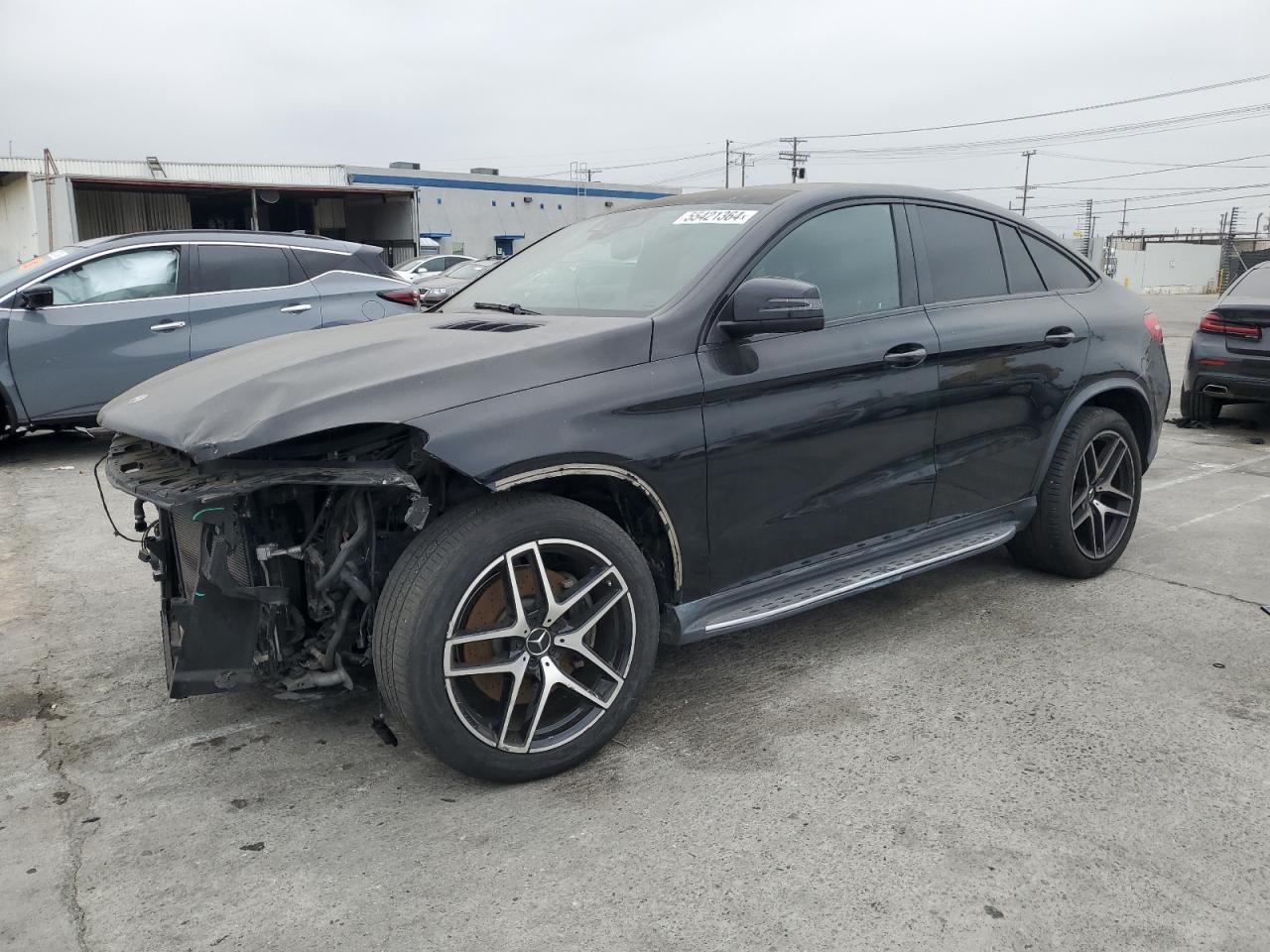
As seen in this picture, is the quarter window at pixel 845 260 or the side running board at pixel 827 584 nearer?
the side running board at pixel 827 584

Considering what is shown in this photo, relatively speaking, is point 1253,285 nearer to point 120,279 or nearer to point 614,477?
point 614,477

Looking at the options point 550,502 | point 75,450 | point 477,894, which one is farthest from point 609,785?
point 75,450

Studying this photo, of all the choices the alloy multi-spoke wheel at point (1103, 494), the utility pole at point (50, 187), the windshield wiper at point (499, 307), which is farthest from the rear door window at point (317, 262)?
the utility pole at point (50, 187)

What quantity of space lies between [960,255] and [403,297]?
5703 mm

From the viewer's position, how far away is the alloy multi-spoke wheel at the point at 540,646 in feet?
9.04

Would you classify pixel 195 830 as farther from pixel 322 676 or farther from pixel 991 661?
pixel 991 661

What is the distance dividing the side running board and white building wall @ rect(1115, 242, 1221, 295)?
5933 cm

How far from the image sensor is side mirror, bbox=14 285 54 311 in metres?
7.18

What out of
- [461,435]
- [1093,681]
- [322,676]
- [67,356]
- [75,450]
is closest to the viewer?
[461,435]

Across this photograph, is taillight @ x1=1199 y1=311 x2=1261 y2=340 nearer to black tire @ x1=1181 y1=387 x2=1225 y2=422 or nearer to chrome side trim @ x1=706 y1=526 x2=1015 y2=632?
black tire @ x1=1181 y1=387 x2=1225 y2=422

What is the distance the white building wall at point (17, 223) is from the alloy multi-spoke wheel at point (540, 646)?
19.7 metres

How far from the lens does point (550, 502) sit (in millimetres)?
2834

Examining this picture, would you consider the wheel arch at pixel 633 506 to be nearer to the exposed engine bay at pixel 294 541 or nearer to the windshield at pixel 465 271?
the exposed engine bay at pixel 294 541

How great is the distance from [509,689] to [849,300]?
1.87 meters
